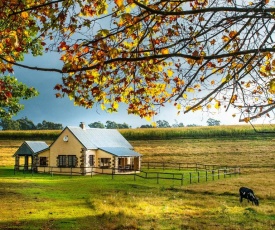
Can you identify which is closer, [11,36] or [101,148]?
[11,36]

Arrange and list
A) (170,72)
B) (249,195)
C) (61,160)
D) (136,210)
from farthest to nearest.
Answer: (61,160) → (249,195) → (136,210) → (170,72)

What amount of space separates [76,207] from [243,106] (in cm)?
1164

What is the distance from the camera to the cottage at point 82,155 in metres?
43.3

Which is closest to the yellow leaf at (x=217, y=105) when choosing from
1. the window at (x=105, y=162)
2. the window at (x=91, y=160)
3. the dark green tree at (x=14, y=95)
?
the dark green tree at (x=14, y=95)

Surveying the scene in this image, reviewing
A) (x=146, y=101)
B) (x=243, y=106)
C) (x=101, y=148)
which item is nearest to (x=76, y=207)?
(x=146, y=101)

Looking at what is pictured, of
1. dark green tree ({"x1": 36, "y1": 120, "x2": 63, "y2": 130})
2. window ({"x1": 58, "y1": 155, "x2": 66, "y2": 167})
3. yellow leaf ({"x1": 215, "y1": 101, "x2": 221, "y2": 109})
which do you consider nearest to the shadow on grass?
yellow leaf ({"x1": 215, "y1": 101, "x2": 221, "y2": 109})

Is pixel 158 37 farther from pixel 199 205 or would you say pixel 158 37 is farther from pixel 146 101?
pixel 199 205

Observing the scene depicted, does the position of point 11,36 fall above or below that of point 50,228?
above

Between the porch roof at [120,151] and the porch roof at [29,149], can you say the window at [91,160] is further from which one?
the porch roof at [29,149]

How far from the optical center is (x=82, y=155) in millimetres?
43125

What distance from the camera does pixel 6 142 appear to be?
7638 cm

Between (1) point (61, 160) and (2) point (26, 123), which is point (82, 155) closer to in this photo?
(1) point (61, 160)

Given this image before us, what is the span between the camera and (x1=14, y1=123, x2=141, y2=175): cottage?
4334cm

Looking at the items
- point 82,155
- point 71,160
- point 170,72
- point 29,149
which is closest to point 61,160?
point 71,160
